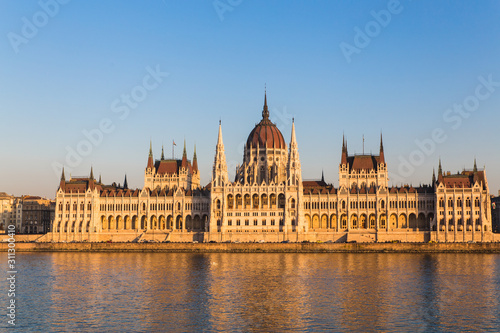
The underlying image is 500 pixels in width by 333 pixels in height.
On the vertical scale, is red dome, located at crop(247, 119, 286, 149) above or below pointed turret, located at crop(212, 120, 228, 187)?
above

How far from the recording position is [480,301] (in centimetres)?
5934

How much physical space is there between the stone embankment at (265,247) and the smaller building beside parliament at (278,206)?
12.0 meters

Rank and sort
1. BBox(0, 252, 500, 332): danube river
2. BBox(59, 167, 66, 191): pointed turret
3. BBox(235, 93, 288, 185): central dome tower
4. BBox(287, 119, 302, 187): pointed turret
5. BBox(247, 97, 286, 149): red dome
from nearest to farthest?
BBox(0, 252, 500, 332): danube river, BBox(287, 119, 302, 187): pointed turret, BBox(235, 93, 288, 185): central dome tower, BBox(247, 97, 286, 149): red dome, BBox(59, 167, 66, 191): pointed turret

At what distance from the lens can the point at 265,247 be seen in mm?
122500

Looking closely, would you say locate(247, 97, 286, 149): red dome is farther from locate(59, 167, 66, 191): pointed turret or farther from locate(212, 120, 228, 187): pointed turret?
locate(59, 167, 66, 191): pointed turret

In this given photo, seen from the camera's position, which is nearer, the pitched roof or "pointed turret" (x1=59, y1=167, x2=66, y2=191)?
the pitched roof

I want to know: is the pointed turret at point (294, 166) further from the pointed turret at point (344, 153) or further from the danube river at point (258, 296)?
the danube river at point (258, 296)

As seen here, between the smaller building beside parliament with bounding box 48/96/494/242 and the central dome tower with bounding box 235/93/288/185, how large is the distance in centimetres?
24

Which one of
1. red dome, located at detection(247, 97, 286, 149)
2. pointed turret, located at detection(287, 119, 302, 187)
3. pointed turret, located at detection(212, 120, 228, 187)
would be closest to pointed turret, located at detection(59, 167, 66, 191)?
pointed turret, located at detection(212, 120, 228, 187)

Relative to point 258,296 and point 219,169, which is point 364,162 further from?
point 258,296

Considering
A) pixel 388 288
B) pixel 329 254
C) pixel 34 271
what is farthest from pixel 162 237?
pixel 388 288

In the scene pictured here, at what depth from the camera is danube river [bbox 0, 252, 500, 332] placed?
49688 mm

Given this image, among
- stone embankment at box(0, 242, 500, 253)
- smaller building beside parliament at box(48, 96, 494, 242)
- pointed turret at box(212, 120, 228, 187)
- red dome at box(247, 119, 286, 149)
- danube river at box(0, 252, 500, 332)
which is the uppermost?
red dome at box(247, 119, 286, 149)

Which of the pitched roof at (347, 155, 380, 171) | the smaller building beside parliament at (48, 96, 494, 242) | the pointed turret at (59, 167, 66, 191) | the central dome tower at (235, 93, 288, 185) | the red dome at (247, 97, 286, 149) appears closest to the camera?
the smaller building beside parliament at (48, 96, 494, 242)
